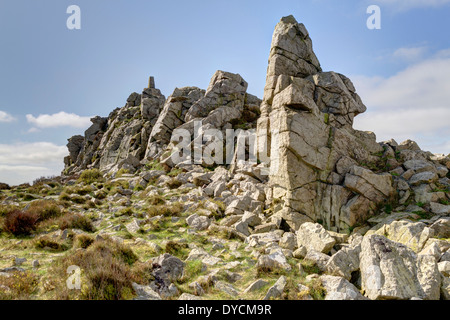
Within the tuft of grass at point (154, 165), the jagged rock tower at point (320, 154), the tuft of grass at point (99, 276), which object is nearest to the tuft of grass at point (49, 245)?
the tuft of grass at point (99, 276)

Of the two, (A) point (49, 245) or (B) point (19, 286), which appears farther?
(A) point (49, 245)

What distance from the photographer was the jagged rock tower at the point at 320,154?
16.7 m

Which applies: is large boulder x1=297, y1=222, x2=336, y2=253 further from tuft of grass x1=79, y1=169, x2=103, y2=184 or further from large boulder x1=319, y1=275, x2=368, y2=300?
tuft of grass x1=79, y1=169, x2=103, y2=184

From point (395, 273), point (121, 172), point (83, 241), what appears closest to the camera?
point (395, 273)

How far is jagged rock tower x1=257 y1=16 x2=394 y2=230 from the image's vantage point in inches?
658

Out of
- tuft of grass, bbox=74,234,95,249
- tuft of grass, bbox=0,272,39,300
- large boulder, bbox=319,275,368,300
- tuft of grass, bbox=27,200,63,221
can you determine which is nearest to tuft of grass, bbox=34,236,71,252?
tuft of grass, bbox=74,234,95,249

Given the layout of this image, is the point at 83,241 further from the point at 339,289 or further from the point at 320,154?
the point at 320,154

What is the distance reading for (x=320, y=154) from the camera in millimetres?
18281

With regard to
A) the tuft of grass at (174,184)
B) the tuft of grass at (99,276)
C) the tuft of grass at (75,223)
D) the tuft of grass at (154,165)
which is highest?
the tuft of grass at (154,165)

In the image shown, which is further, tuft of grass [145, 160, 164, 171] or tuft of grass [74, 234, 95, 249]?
tuft of grass [145, 160, 164, 171]

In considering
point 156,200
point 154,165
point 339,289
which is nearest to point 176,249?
point 339,289

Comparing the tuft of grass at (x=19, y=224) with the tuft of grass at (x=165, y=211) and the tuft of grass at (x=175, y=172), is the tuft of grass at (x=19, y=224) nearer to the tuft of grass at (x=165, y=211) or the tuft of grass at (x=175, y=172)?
the tuft of grass at (x=165, y=211)
